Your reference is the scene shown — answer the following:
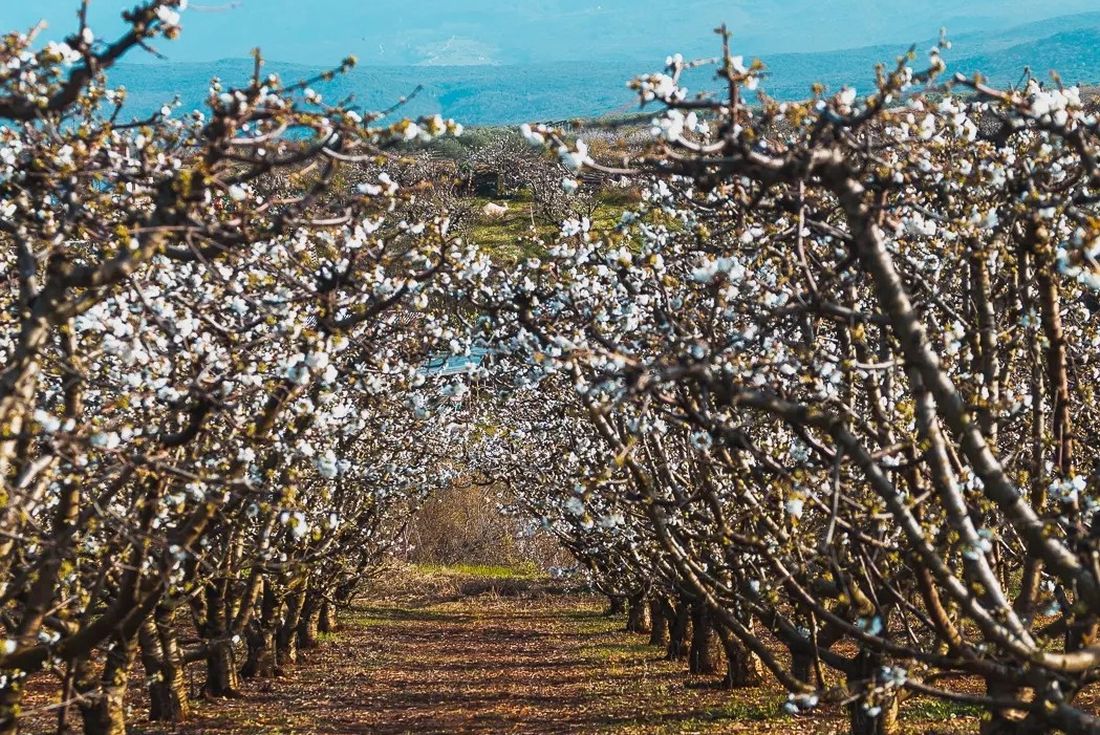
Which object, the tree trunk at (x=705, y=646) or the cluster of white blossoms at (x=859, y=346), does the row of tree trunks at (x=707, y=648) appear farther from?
the cluster of white blossoms at (x=859, y=346)

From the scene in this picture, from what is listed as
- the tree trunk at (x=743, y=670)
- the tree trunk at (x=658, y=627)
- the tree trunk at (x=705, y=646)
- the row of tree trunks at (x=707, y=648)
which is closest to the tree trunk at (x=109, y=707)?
the row of tree trunks at (x=707, y=648)

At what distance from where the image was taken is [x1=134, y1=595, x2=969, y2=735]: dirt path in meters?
17.8

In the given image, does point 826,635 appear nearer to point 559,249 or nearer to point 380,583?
point 559,249

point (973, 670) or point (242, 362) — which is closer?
point (973, 670)

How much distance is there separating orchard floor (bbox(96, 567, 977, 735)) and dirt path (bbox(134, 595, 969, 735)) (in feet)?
0.10

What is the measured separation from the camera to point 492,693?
22766mm

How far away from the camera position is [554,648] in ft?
103

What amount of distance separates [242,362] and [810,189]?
13.5 ft

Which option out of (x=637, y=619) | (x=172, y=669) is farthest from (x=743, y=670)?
(x=637, y=619)

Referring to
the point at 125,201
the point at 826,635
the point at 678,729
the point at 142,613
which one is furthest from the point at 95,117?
the point at 678,729

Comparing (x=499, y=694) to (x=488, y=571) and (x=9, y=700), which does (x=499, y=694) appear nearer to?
(x=9, y=700)

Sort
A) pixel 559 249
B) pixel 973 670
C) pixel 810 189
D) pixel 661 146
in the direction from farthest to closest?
1. pixel 559 249
2. pixel 810 189
3. pixel 973 670
4. pixel 661 146

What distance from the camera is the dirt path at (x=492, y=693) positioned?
58.4 ft

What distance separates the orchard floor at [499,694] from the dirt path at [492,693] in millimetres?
32
